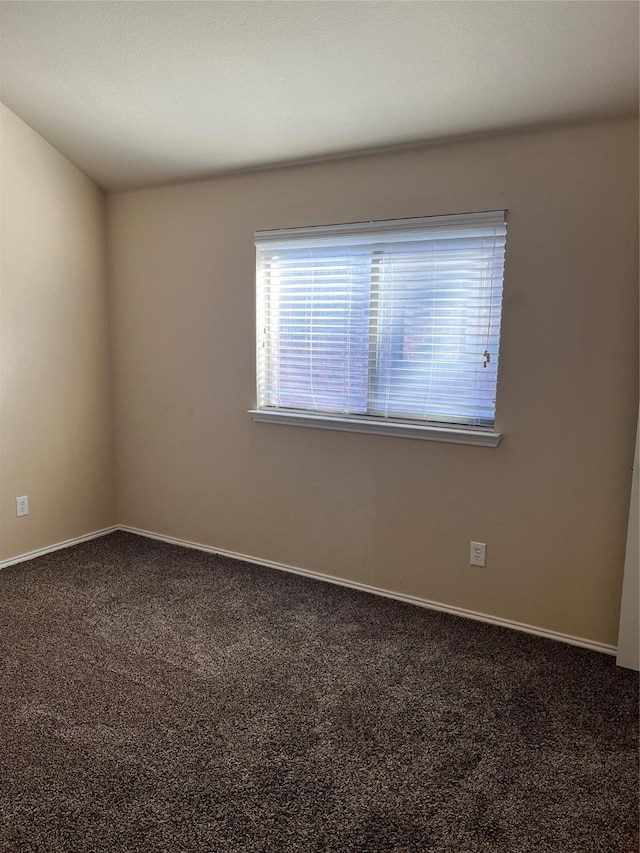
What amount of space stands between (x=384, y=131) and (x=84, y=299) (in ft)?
6.93

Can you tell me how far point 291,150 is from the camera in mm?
2828

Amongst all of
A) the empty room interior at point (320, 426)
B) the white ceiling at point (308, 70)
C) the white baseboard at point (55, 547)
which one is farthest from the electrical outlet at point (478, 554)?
the white baseboard at point (55, 547)

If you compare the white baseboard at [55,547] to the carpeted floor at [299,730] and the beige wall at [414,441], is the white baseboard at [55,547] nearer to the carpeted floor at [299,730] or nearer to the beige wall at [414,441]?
the beige wall at [414,441]

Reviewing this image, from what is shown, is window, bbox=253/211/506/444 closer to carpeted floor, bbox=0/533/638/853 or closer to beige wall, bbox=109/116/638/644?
beige wall, bbox=109/116/638/644

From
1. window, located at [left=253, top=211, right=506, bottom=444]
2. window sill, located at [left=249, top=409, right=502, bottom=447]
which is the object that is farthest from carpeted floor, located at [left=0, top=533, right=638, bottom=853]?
window, located at [left=253, top=211, right=506, bottom=444]

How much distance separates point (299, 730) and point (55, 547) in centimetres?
228

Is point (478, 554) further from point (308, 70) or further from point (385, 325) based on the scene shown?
point (308, 70)

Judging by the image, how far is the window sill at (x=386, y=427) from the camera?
2619 millimetres

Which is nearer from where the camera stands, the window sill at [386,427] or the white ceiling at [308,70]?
the white ceiling at [308,70]

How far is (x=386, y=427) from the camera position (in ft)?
9.34

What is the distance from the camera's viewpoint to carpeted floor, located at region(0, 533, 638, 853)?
1545 mm

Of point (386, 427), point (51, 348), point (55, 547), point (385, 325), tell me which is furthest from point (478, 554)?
point (51, 348)

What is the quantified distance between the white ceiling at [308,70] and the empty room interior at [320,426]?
0.05ft

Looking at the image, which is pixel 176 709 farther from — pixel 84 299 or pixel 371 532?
pixel 84 299
